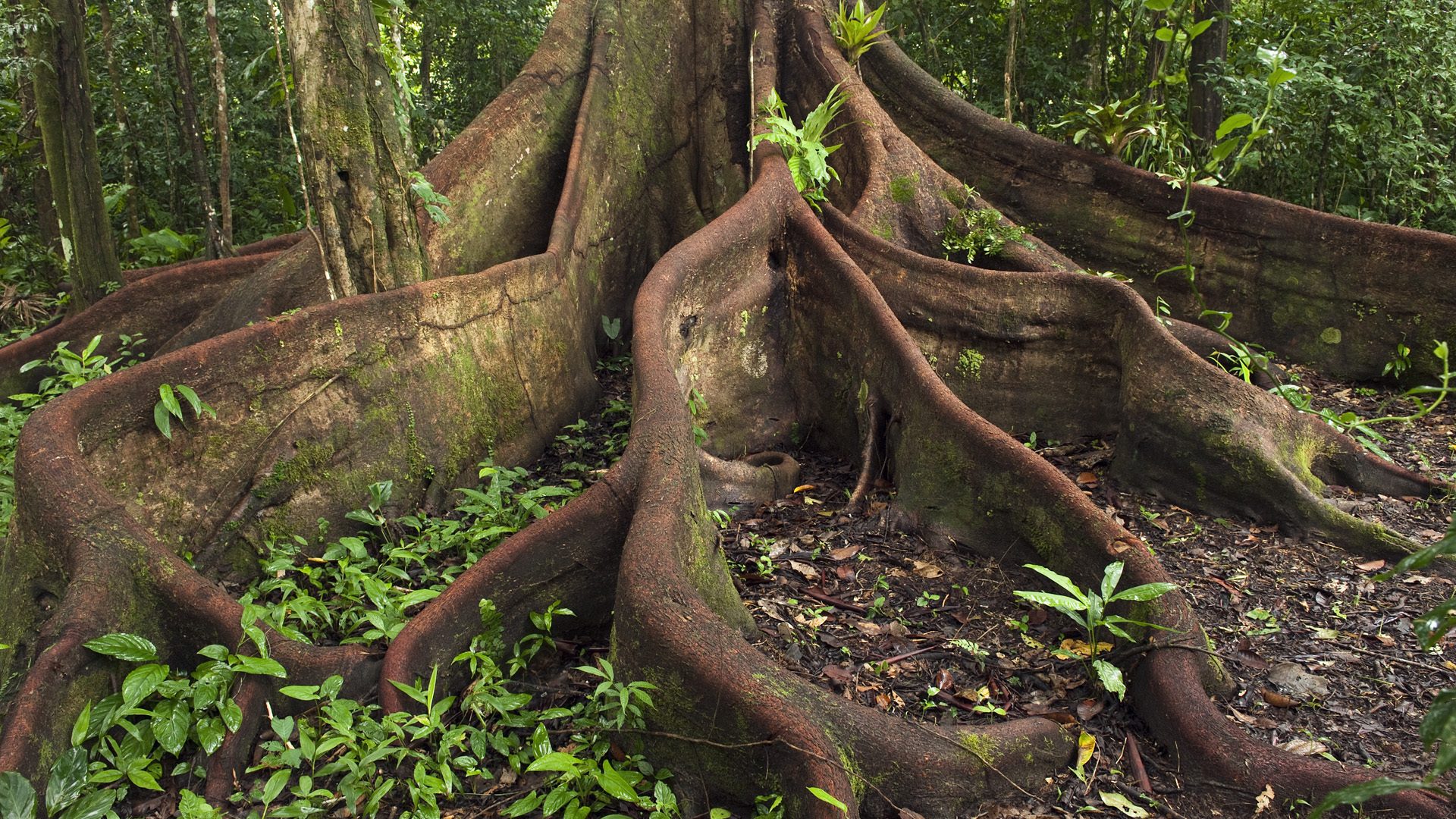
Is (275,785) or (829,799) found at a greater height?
(829,799)

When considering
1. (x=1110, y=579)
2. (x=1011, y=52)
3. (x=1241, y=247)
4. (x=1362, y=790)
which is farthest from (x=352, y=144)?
(x=1011, y=52)

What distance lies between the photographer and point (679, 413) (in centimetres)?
417

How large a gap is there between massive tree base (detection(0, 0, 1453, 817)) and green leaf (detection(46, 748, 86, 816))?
0.11m

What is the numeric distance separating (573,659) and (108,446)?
2.12 m

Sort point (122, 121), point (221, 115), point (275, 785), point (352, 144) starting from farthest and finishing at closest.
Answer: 1. point (122, 121)
2. point (221, 115)
3. point (352, 144)
4. point (275, 785)

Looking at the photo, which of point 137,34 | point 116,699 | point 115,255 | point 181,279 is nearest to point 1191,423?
point 116,699

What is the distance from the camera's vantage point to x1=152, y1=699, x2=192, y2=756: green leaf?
3133mm

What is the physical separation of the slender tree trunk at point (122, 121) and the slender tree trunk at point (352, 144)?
609 centimetres

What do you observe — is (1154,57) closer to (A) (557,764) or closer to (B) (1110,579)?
(B) (1110,579)

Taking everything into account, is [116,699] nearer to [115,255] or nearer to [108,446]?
[108,446]

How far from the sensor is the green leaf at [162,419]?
3.96 m

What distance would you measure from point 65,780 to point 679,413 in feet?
8.24

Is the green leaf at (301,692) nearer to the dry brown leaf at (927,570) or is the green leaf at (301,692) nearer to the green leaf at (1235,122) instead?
the dry brown leaf at (927,570)

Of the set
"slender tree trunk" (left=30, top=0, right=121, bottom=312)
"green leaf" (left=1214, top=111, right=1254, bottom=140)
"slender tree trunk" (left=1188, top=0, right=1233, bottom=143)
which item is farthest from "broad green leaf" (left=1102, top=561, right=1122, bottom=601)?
"slender tree trunk" (left=30, top=0, right=121, bottom=312)
